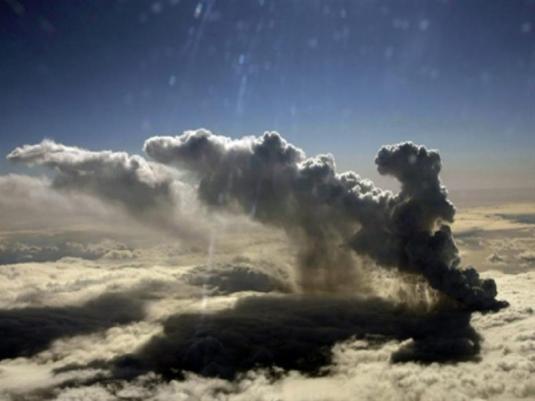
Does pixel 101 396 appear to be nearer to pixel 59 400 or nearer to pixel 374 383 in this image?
pixel 59 400

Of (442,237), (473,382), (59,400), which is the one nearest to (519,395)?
(473,382)

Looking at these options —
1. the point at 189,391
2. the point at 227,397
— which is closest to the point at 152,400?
the point at 189,391

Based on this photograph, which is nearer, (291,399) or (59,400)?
(291,399)

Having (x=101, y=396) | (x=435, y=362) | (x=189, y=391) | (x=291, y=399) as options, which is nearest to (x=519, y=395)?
(x=435, y=362)

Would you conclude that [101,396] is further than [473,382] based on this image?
Yes

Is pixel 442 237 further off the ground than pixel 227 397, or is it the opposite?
pixel 442 237

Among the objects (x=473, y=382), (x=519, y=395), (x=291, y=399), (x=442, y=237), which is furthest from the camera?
(x=442, y=237)

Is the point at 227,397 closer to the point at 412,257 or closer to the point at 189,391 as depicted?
the point at 189,391

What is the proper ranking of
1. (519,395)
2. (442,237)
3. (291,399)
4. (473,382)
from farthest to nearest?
1. (442,237)
2. (291,399)
3. (473,382)
4. (519,395)

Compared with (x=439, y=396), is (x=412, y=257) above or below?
above
